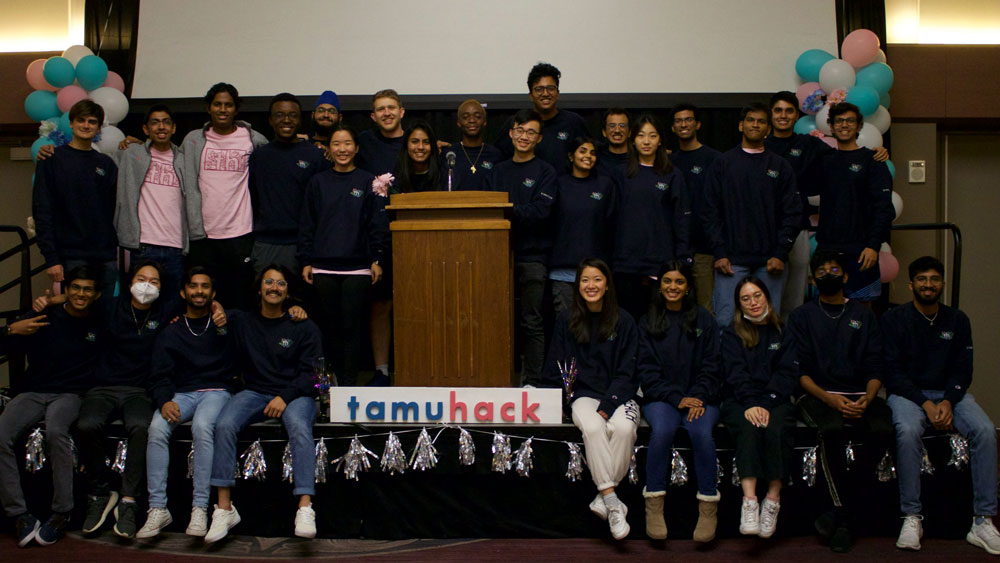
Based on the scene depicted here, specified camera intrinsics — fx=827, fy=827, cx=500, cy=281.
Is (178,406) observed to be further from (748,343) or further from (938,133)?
(938,133)

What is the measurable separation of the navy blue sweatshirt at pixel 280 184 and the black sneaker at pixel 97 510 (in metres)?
1.57

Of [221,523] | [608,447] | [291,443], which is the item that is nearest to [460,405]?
[608,447]

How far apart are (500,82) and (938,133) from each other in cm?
338

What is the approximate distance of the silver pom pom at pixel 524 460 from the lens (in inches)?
151

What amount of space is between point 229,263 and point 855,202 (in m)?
3.55

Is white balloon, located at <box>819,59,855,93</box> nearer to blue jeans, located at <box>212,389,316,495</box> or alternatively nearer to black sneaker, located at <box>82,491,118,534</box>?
blue jeans, located at <box>212,389,316,495</box>

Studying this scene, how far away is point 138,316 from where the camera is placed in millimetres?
4230

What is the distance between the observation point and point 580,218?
4.38m

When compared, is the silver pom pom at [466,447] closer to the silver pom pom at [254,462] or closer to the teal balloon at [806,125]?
the silver pom pom at [254,462]

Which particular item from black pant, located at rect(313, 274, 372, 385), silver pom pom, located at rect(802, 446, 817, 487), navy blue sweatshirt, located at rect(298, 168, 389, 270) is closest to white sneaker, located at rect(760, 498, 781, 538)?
silver pom pom, located at rect(802, 446, 817, 487)

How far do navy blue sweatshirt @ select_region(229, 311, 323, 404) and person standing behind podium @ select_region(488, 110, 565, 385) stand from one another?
110 centimetres

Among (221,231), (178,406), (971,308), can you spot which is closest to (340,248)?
(221,231)

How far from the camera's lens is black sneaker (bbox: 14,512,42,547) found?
12.5 ft

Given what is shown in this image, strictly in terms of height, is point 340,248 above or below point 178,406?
above
